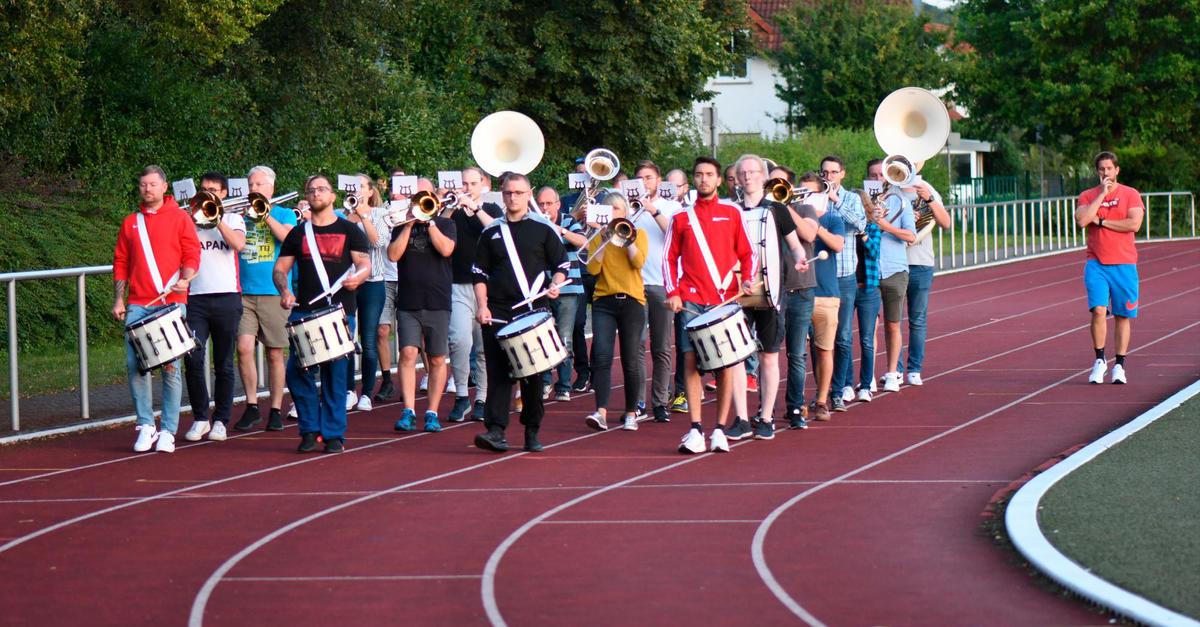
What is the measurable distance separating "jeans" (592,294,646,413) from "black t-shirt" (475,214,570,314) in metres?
1.10

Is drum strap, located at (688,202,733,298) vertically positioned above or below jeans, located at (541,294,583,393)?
above

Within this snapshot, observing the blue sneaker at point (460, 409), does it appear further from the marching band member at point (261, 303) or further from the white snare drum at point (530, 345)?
the white snare drum at point (530, 345)

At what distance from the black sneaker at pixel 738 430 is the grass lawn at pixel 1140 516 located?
8.60ft

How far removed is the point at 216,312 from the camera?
532 inches

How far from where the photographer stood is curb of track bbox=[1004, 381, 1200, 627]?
22.7ft

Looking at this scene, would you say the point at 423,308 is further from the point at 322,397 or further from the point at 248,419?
the point at 248,419

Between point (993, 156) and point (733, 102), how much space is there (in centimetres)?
953

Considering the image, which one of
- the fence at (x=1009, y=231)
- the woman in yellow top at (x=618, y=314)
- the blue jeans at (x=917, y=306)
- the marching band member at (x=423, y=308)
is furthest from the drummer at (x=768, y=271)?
the fence at (x=1009, y=231)

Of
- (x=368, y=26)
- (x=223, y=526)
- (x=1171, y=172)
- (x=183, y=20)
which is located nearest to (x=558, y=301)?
(x=223, y=526)

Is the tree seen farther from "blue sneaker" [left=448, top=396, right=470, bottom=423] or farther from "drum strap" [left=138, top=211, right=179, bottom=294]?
"drum strap" [left=138, top=211, right=179, bottom=294]

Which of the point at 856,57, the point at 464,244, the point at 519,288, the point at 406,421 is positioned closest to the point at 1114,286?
the point at 464,244

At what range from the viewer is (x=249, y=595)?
8086 mm

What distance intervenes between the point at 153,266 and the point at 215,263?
765 millimetres

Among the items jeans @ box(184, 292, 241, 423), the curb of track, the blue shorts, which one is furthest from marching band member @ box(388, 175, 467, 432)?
the blue shorts
